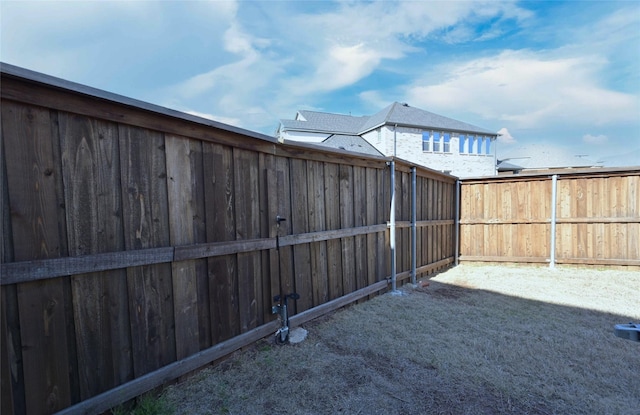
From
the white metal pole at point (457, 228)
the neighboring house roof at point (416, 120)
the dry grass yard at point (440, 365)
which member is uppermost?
the neighboring house roof at point (416, 120)

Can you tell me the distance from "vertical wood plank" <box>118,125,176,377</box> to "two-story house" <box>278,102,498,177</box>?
546 inches

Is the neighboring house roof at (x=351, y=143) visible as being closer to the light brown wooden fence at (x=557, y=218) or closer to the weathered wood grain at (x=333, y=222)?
the light brown wooden fence at (x=557, y=218)

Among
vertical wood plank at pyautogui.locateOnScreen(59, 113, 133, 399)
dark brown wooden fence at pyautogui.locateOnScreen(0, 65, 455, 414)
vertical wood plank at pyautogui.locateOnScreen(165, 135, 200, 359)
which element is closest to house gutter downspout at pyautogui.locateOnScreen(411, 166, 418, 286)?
dark brown wooden fence at pyautogui.locateOnScreen(0, 65, 455, 414)

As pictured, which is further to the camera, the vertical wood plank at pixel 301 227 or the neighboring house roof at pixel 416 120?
the neighboring house roof at pixel 416 120

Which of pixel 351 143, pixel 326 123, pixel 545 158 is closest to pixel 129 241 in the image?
pixel 351 143

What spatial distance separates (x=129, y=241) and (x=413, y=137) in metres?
16.1

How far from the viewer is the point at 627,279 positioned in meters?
4.99

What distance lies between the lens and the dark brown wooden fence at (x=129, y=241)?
1.36 metres

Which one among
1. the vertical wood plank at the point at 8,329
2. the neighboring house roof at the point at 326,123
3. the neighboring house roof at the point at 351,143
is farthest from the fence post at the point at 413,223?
the neighboring house roof at the point at 326,123

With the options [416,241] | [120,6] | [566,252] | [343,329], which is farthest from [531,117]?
[120,6]

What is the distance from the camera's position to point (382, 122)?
51.7 feet

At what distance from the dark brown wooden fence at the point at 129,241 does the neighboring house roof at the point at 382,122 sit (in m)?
14.3

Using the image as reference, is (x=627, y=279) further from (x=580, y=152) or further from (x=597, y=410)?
(x=580, y=152)

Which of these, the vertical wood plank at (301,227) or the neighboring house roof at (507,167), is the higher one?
the neighboring house roof at (507,167)
